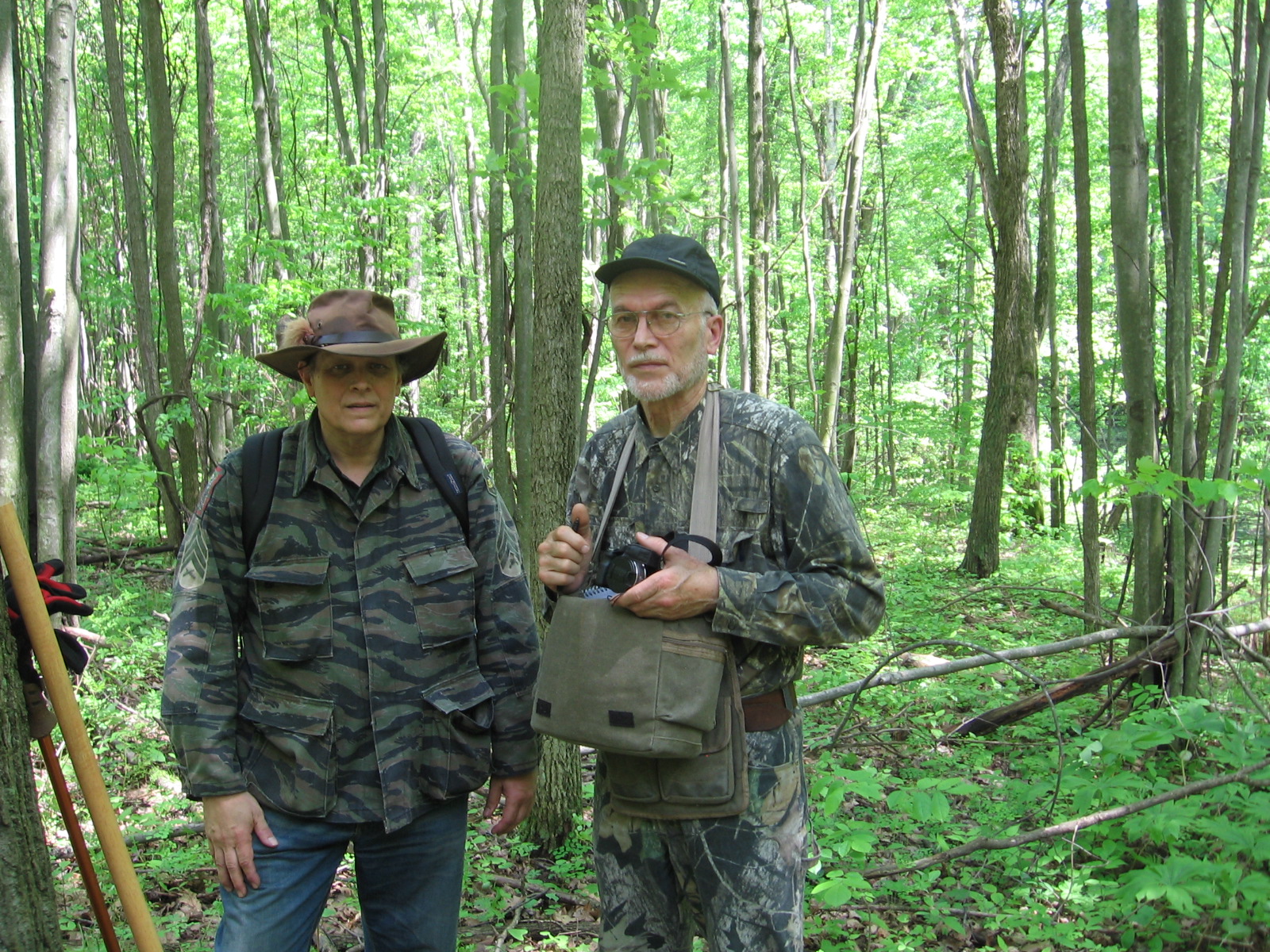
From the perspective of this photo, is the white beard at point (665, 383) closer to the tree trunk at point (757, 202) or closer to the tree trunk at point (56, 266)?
the tree trunk at point (56, 266)

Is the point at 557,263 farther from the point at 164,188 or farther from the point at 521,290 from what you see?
the point at 164,188

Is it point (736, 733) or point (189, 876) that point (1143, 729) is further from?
point (189, 876)

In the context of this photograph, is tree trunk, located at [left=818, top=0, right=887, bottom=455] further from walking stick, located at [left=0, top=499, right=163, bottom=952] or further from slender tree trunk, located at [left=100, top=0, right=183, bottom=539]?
walking stick, located at [left=0, top=499, right=163, bottom=952]

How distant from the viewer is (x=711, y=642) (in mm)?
1971

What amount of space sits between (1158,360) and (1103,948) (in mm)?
6516

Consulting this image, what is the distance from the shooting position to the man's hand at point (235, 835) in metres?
2.03

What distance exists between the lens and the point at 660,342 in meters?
2.19

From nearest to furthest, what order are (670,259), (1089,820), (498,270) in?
(670,259) < (1089,820) < (498,270)

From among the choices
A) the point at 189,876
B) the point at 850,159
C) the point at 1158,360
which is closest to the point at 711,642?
the point at 189,876

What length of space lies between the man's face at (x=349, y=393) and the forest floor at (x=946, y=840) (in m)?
1.62

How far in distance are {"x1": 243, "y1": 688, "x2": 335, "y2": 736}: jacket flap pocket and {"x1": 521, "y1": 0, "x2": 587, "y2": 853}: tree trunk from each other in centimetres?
178

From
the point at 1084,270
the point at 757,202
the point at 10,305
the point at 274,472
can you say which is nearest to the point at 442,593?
the point at 274,472

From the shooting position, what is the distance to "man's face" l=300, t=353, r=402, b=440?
87.9 inches

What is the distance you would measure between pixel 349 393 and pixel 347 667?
695 millimetres
